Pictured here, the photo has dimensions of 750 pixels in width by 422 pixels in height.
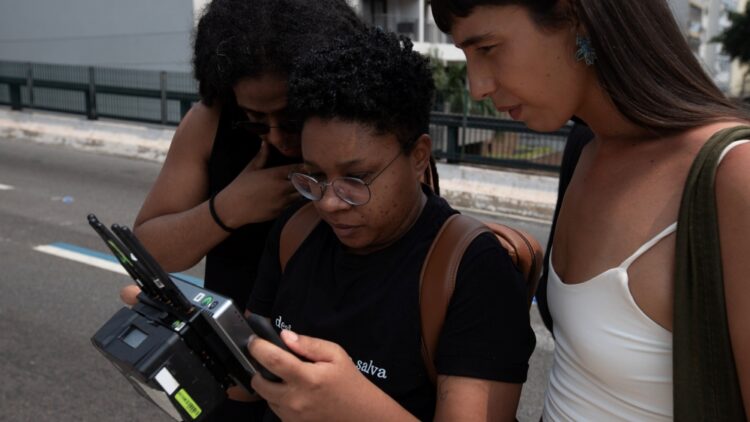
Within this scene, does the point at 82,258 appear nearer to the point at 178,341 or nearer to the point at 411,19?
the point at 178,341

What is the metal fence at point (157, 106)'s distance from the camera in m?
9.57

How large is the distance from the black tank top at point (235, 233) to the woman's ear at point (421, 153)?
48 centimetres

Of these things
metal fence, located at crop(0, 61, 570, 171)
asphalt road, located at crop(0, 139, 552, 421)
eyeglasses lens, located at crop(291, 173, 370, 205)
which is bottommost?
asphalt road, located at crop(0, 139, 552, 421)

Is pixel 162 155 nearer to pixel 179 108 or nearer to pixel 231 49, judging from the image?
pixel 179 108

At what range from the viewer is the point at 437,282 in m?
1.40

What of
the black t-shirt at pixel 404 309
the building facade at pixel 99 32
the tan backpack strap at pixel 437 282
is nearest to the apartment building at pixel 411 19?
the building facade at pixel 99 32

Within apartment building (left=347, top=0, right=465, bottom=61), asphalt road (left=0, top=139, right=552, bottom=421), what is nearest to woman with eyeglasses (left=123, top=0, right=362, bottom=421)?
asphalt road (left=0, top=139, right=552, bottom=421)

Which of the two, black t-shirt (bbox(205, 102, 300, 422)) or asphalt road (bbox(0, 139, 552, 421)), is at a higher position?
black t-shirt (bbox(205, 102, 300, 422))

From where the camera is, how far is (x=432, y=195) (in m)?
1.67

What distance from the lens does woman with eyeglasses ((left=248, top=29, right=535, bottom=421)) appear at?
1312 mm

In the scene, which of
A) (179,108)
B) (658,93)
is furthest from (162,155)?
(658,93)

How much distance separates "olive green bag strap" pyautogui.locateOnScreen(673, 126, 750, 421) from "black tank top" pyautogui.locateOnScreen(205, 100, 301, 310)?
1079 mm

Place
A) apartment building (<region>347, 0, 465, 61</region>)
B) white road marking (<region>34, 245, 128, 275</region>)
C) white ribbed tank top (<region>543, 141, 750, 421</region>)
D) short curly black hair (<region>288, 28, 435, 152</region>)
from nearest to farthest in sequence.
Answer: white ribbed tank top (<region>543, 141, 750, 421</region>)
short curly black hair (<region>288, 28, 435, 152</region>)
white road marking (<region>34, 245, 128, 275</region>)
apartment building (<region>347, 0, 465, 61</region>)

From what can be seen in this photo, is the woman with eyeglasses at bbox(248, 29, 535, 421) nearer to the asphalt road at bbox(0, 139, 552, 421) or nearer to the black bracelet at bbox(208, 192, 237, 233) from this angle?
the black bracelet at bbox(208, 192, 237, 233)
